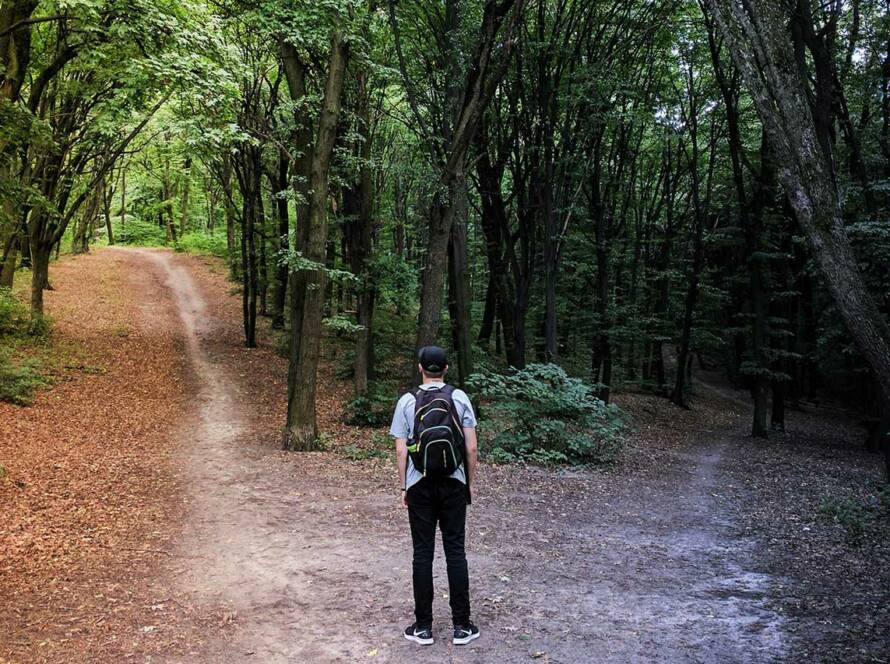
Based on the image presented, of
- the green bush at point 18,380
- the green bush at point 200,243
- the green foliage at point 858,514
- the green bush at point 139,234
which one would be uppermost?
the green bush at point 139,234

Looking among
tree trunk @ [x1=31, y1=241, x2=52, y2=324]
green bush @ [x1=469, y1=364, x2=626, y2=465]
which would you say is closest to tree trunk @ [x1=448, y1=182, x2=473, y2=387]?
green bush @ [x1=469, y1=364, x2=626, y2=465]

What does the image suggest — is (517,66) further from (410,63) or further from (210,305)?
(210,305)

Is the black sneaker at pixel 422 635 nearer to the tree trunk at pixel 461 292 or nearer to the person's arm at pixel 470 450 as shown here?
the person's arm at pixel 470 450

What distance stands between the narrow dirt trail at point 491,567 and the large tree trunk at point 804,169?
8.07 feet

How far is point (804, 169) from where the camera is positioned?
15.7 ft

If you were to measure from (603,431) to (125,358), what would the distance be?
1335cm

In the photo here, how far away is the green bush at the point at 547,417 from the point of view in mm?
10648

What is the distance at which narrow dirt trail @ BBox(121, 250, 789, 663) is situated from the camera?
4164 mm

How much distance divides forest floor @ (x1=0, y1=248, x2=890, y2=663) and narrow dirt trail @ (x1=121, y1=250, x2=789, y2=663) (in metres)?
0.03

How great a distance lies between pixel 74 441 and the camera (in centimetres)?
981

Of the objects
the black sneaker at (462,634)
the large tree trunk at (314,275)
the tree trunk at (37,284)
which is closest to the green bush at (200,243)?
the tree trunk at (37,284)

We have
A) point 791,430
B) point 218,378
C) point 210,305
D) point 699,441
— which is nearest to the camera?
point 218,378

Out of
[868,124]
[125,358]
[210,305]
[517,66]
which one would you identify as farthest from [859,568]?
[210,305]

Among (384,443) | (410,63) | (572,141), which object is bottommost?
(384,443)
